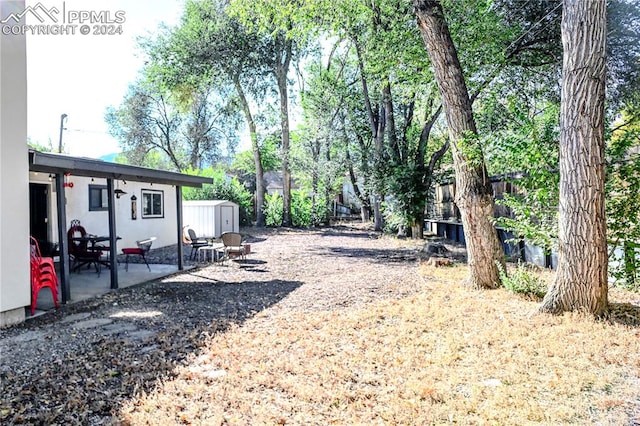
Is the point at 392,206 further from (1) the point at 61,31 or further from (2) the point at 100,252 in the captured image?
(1) the point at 61,31

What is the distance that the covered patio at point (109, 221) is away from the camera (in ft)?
19.7

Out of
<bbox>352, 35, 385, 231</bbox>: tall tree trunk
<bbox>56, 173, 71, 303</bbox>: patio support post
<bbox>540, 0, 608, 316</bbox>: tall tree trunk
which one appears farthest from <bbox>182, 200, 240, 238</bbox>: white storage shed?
<bbox>540, 0, 608, 316</bbox>: tall tree trunk

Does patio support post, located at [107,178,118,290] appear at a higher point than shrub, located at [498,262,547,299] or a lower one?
higher

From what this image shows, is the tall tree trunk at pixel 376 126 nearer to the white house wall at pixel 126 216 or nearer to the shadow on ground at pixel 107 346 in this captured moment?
the white house wall at pixel 126 216

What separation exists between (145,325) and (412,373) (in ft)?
11.5

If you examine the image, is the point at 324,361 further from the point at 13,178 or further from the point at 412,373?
the point at 13,178

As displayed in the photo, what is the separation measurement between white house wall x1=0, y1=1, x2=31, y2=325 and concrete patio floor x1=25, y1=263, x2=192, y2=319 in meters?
0.57

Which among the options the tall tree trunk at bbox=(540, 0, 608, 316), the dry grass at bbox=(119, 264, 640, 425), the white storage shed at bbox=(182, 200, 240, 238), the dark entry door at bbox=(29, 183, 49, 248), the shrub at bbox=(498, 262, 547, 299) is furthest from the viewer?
the white storage shed at bbox=(182, 200, 240, 238)

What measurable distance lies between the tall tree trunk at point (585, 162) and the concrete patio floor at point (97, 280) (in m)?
7.03

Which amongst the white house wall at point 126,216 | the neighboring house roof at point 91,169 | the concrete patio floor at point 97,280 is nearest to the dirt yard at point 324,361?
the concrete patio floor at point 97,280

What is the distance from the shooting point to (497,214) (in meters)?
11.4

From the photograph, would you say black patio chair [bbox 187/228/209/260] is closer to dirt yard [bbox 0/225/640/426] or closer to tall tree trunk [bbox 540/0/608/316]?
dirt yard [bbox 0/225/640/426]

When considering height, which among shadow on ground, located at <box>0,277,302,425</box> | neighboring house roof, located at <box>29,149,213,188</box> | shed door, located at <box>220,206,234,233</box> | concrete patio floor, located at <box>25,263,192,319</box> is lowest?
shadow on ground, located at <box>0,277,302,425</box>

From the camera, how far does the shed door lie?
16594 millimetres
